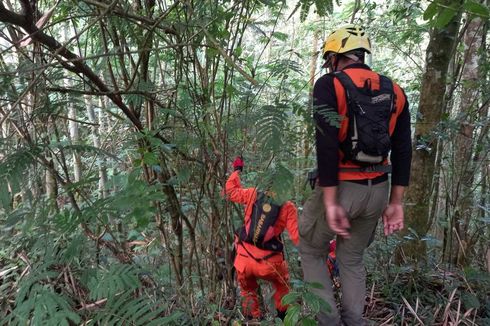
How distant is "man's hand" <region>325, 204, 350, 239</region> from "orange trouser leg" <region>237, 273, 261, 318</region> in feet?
3.59

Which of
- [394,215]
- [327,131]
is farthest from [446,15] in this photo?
[394,215]

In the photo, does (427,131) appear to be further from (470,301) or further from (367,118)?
(367,118)

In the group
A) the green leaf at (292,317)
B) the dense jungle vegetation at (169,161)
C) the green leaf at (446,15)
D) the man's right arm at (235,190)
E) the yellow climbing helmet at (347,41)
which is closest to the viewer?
the green leaf at (446,15)

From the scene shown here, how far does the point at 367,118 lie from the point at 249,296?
5.97ft

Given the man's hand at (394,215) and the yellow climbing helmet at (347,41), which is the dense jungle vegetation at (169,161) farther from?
the man's hand at (394,215)

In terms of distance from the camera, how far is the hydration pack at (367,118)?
2031mm

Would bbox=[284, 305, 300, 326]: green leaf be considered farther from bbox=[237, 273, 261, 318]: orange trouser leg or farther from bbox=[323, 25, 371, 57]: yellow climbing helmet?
bbox=[323, 25, 371, 57]: yellow climbing helmet

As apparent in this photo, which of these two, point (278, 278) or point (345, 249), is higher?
point (345, 249)

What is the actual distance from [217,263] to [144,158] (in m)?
1.46

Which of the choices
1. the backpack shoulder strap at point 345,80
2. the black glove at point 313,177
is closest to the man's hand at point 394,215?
the black glove at point 313,177

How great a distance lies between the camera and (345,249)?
2.51m

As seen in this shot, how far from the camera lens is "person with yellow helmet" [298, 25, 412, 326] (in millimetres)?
2041

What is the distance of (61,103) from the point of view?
6.78ft

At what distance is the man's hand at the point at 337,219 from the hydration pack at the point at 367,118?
0.32m
